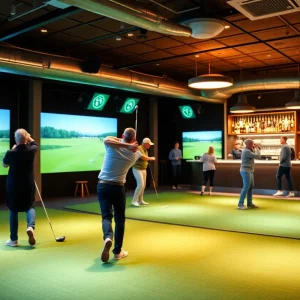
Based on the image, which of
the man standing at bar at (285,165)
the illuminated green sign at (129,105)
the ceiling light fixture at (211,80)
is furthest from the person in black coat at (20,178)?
the illuminated green sign at (129,105)

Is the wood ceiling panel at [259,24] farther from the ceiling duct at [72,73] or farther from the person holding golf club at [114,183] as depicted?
the person holding golf club at [114,183]

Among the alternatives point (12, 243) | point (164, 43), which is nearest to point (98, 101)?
point (164, 43)

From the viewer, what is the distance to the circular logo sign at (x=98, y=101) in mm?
13166

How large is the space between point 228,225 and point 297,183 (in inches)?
211

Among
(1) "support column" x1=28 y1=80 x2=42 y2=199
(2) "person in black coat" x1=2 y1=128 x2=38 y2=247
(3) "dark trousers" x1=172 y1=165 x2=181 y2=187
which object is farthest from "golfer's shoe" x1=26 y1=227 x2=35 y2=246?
(3) "dark trousers" x1=172 y1=165 x2=181 y2=187

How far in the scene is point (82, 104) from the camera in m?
13.2

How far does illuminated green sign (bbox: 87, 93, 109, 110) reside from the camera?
13083 millimetres

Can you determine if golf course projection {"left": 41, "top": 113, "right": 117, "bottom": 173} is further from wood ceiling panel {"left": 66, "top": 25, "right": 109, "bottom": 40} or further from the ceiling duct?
wood ceiling panel {"left": 66, "top": 25, "right": 109, "bottom": 40}

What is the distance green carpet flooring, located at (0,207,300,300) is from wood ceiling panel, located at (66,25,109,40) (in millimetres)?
4208

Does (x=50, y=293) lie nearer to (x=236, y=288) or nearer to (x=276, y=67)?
(x=236, y=288)

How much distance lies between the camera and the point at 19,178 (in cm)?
552

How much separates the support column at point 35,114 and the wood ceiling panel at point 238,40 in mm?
5444

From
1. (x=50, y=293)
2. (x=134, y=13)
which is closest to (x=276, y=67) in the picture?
(x=134, y=13)

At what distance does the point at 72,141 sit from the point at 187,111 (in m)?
5.30
